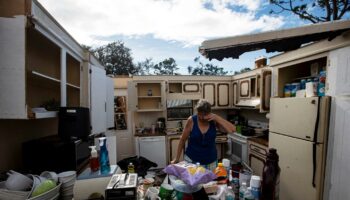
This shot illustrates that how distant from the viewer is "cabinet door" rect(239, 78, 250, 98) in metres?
3.54

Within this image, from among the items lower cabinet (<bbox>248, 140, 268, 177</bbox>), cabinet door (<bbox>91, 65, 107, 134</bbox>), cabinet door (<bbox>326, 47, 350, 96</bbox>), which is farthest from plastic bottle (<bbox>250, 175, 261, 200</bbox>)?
lower cabinet (<bbox>248, 140, 268, 177</bbox>)

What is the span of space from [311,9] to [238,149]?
3.03 meters

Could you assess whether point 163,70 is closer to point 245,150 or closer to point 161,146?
point 161,146

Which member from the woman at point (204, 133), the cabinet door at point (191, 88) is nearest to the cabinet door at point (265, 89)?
the woman at point (204, 133)

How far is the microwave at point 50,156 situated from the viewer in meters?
1.27

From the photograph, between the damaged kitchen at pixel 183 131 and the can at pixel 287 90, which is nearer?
the damaged kitchen at pixel 183 131

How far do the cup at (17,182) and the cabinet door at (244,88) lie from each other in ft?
11.3

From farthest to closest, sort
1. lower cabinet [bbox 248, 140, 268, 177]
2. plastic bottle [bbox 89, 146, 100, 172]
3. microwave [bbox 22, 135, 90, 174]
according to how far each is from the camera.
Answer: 1. lower cabinet [bbox 248, 140, 268, 177]
2. microwave [bbox 22, 135, 90, 174]
3. plastic bottle [bbox 89, 146, 100, 172]

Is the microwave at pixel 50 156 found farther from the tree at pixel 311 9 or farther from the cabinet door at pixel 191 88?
the tree at pixel 311 9

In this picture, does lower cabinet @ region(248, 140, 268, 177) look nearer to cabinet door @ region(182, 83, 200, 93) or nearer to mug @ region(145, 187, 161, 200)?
cabinet door @ region(182, 83, 200, 93)

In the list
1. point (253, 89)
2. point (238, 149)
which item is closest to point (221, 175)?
point (238, 149)

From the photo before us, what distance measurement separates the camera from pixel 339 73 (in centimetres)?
147

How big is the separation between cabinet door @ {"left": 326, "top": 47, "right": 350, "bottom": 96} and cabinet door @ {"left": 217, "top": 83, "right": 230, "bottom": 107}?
2.62m

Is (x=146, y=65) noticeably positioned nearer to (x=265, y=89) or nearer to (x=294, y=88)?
(x=265, y=89)
